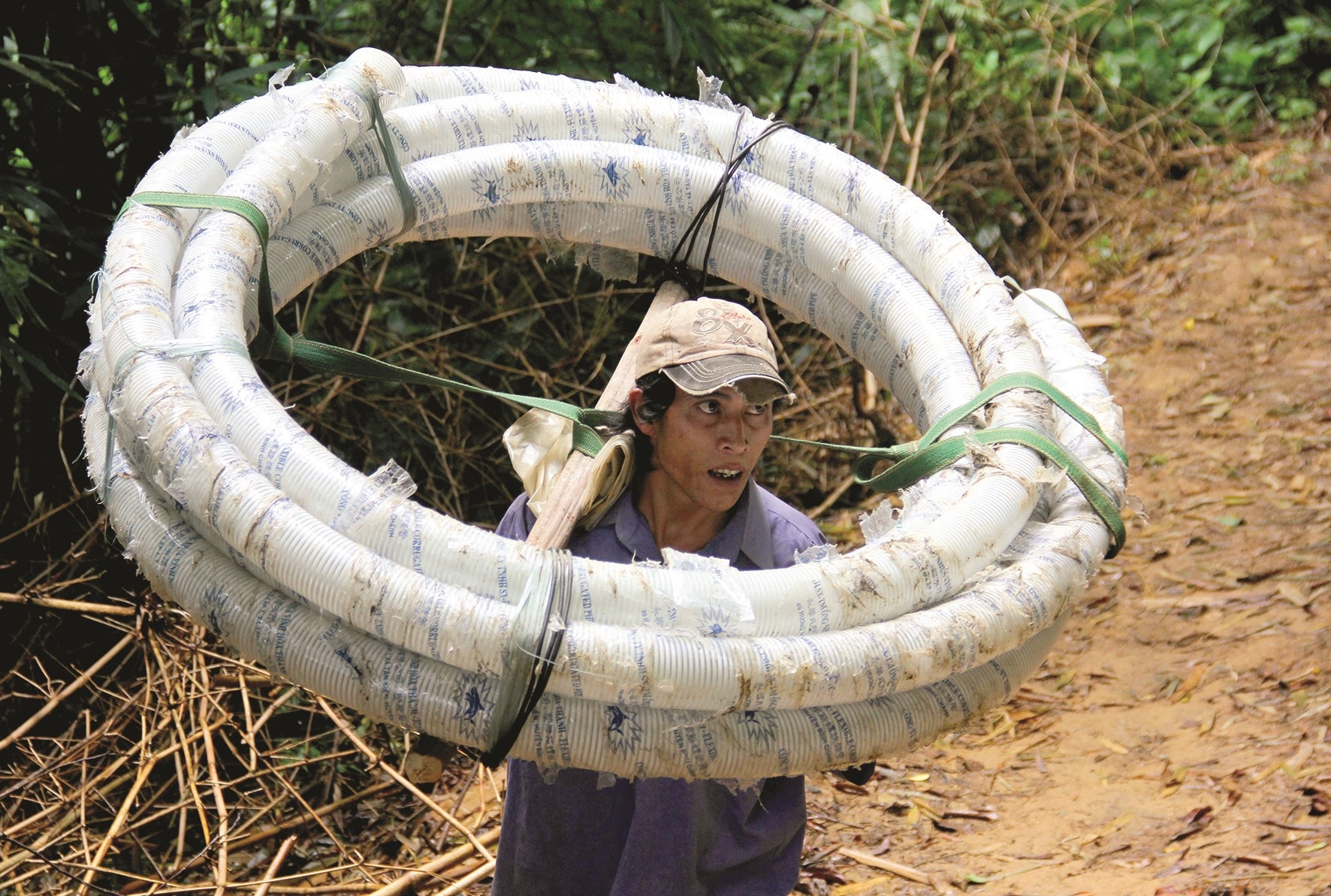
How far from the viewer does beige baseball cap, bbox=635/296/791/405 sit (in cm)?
197

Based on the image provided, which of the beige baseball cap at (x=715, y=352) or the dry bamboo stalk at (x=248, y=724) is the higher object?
the beige baseball cap at (x=715, y=352)

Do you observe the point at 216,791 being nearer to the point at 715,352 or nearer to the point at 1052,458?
the point at 715,352

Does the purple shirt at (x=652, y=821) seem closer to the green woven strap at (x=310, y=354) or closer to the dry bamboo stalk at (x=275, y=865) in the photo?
the green woven strap at (x=310, y=354)

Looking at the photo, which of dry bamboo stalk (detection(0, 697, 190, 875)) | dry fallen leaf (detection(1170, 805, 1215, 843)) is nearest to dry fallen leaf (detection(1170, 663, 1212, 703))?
dry fallen leaf (detection(1170, 805, 1215, 843))

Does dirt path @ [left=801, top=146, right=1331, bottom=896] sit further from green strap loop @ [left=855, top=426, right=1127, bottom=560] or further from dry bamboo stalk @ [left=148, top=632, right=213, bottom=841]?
dry bamboo stalk @ [left=148, top=632, right=213, bottom=841]

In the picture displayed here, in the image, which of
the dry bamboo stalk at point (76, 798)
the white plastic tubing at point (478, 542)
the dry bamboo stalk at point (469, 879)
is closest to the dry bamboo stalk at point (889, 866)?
the dry bamboo stalk at point (469, 879)

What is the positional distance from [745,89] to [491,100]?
8.30 ft

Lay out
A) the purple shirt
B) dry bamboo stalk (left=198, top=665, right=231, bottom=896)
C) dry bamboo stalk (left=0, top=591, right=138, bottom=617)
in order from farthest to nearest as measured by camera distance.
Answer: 1. dry bamboo stalk (left=0, top=591, right=138, bottom=617)
2. dry bamboo stalk (left=198, top=665, right=231, bottom=896)
3. the purple shirt

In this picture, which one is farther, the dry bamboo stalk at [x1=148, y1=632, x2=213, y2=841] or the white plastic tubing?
the dry bamboo stalk at [x1=148, y1=632, x2=213, y2=841]

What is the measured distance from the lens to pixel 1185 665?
3635 millimetres

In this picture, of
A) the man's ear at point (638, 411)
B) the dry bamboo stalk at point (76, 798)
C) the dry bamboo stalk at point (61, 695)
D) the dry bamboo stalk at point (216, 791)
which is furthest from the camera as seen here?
the dry bamboo stalk at point (61, 695)

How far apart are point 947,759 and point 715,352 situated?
1.99 metres

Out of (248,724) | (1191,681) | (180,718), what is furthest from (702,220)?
(1191,681)

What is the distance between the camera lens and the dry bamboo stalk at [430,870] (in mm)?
2961
